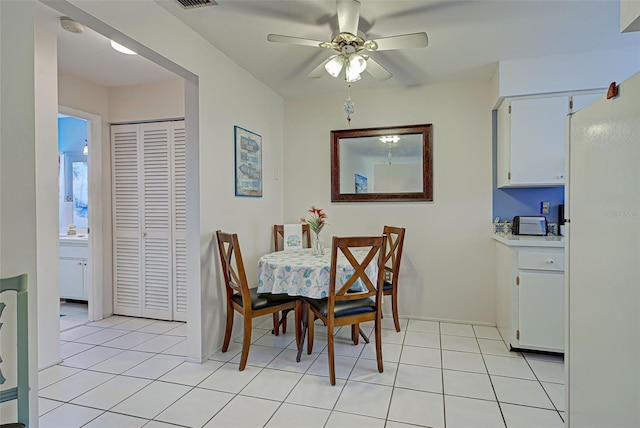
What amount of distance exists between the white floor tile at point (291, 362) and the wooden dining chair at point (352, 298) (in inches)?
13.1

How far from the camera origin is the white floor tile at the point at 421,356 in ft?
8.39

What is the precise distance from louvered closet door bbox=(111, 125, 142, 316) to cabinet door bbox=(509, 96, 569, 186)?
3781 mm

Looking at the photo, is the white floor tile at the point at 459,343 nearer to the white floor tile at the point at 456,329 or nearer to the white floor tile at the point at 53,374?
the white floor tile at the point at 456,329

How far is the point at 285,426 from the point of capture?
183 cm

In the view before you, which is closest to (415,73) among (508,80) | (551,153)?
(508,80)

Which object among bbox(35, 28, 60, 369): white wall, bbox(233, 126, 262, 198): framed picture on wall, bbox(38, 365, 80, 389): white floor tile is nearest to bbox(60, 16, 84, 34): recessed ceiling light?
bbox(35, 28, 60, 369): white wall

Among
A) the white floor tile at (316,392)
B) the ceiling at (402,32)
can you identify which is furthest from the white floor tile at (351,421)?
the ceiling at (402,32)

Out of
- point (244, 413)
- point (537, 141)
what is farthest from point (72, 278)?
point (537, 141)

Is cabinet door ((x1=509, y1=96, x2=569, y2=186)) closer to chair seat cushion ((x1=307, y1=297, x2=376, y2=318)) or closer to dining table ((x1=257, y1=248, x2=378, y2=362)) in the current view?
dining table ((x1=257, y1=248, x2=378, y2=362))

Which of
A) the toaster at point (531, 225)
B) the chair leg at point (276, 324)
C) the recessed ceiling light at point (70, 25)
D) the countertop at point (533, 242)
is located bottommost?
the chair leg at point (276, 324)

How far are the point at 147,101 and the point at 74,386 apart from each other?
2743 millimetres

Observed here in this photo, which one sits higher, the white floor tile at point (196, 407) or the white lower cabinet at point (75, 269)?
the white lower cabinet at point (75, 269)

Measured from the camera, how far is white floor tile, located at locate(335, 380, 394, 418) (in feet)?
6.44

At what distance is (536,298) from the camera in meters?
2.66
